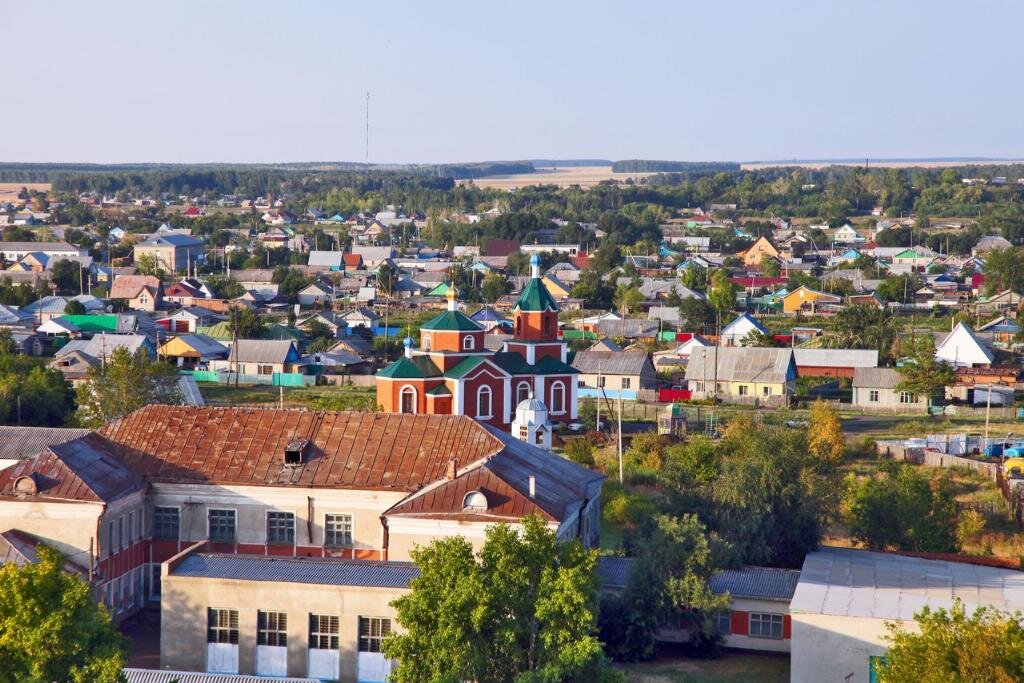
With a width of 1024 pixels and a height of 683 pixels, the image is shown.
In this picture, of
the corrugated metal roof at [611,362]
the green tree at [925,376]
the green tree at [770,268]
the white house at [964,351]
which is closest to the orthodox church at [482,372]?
the corrugated metal roof at [611,362]

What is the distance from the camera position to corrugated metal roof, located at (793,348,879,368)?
50250 mm

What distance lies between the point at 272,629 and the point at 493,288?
51.5 metres

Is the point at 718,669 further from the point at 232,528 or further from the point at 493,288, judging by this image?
the point at 493,288

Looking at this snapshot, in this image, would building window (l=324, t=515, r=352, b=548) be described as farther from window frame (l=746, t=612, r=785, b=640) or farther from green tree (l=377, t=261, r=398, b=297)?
green tree (l=377, t=261, r=398, b=297)

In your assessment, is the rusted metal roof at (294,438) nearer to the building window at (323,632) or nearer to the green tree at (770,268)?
the building window at (323,632)

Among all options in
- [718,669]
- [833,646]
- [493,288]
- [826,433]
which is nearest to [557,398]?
[826,433]

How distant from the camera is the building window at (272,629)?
64.4 ft

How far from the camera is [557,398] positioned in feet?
129

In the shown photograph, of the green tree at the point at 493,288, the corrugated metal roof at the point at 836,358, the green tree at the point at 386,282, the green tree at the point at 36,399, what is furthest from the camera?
the green tree at the point at 386,282

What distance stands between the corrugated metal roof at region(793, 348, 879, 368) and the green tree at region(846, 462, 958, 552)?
2308cm

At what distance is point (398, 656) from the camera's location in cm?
1702

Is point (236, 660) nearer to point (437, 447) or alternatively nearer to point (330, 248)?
point (437, 447)

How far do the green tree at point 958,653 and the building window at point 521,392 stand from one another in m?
22.7

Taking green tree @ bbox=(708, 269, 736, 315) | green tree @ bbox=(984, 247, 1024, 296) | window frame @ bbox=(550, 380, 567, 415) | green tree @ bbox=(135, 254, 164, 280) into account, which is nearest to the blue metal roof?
window frame @ bbox=(550, 380, 567, 415)
